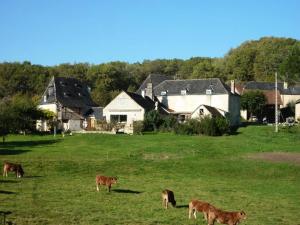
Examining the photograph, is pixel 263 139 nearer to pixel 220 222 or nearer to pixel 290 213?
pixel 290 213

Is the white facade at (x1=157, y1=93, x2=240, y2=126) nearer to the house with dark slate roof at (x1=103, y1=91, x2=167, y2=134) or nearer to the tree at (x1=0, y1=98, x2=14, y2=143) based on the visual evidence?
the house with dark slate roof at (x1=103, y1=91, x2=167, y2=134)

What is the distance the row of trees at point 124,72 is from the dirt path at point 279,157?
67311 millimetres

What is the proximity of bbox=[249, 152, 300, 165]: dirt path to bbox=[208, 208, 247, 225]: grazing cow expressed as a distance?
2306 centimetres

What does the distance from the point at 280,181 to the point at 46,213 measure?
1933 centimetres

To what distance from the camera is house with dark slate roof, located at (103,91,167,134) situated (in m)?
72.3

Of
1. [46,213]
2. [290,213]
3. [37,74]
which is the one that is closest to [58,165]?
[46,213]

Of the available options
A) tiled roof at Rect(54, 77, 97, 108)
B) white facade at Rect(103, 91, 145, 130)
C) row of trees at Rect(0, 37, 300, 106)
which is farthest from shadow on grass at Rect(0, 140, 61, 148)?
row of trees at Rect(0, 37, 300, 106)

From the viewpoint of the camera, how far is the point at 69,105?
81625mm

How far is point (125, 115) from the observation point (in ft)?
242

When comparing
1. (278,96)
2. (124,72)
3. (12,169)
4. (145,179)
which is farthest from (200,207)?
(124,72)

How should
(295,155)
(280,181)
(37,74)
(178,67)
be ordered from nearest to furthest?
(280,181)
(295,155)
(37,74)
(178,67)

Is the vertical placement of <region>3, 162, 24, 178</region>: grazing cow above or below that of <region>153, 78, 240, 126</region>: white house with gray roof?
below

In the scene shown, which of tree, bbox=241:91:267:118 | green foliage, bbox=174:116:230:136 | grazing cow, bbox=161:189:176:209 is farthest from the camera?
tree, bbox=241:91:267:118

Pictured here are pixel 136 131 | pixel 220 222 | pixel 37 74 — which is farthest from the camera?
pixel 37 74
